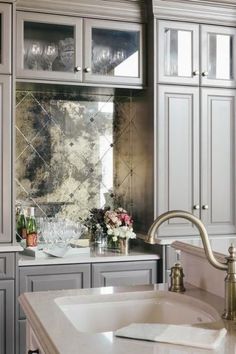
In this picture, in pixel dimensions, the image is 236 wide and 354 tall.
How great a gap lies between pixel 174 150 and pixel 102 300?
5.76 feet

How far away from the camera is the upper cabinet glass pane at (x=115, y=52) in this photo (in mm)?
3215

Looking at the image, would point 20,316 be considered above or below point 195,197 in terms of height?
below

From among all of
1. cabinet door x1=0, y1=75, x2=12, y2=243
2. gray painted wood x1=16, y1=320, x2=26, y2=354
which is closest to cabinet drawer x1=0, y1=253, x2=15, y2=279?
cabinet door x1=0, y1=75, x2=12, y2=243

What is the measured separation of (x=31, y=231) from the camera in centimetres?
321

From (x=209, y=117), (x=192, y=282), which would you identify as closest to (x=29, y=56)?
(x=209, y=117)

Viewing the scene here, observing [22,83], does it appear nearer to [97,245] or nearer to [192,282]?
[97,245]

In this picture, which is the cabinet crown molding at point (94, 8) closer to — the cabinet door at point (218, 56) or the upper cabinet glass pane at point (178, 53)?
the upper cabinet glass pane at point (178, 53)

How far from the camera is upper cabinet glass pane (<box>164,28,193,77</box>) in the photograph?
3.26 metres

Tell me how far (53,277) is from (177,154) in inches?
44.7

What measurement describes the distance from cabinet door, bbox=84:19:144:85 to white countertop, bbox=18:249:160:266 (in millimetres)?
1120

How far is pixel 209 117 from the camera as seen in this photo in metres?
3.36

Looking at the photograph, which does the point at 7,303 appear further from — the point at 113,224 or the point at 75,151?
the point at 75,151

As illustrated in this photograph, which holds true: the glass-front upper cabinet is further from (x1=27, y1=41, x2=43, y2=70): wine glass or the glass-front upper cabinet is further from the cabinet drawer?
the cabinet drawer

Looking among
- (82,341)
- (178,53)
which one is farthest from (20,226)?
(82,341)
